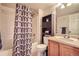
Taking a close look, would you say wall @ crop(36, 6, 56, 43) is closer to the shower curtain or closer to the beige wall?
the shower curtain

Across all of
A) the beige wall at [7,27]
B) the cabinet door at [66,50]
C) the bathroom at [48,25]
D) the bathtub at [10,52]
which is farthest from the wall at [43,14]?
the beige wall at [7,27]

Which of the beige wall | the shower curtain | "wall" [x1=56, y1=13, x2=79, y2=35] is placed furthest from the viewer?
the beige wall

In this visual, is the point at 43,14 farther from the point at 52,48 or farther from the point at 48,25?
the point at 52,48

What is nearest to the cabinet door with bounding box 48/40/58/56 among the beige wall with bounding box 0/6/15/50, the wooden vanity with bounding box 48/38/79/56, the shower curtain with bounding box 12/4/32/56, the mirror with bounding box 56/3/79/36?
the wooden vanity with bounding box 48/38/79/56

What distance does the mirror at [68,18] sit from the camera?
1.43 metres

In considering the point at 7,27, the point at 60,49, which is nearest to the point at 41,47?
the point at 60,49

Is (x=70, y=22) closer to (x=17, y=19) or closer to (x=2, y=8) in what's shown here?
(x=17, y=19)

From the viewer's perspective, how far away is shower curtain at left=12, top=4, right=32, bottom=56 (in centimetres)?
152

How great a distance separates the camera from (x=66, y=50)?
1368 millimetres

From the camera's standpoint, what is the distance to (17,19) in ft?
5.07

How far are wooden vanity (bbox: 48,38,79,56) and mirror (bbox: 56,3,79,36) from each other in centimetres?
17

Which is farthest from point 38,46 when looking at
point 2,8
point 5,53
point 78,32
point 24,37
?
point 2,8

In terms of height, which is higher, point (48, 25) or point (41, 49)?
point (48, 25)

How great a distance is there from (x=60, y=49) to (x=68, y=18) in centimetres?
49
